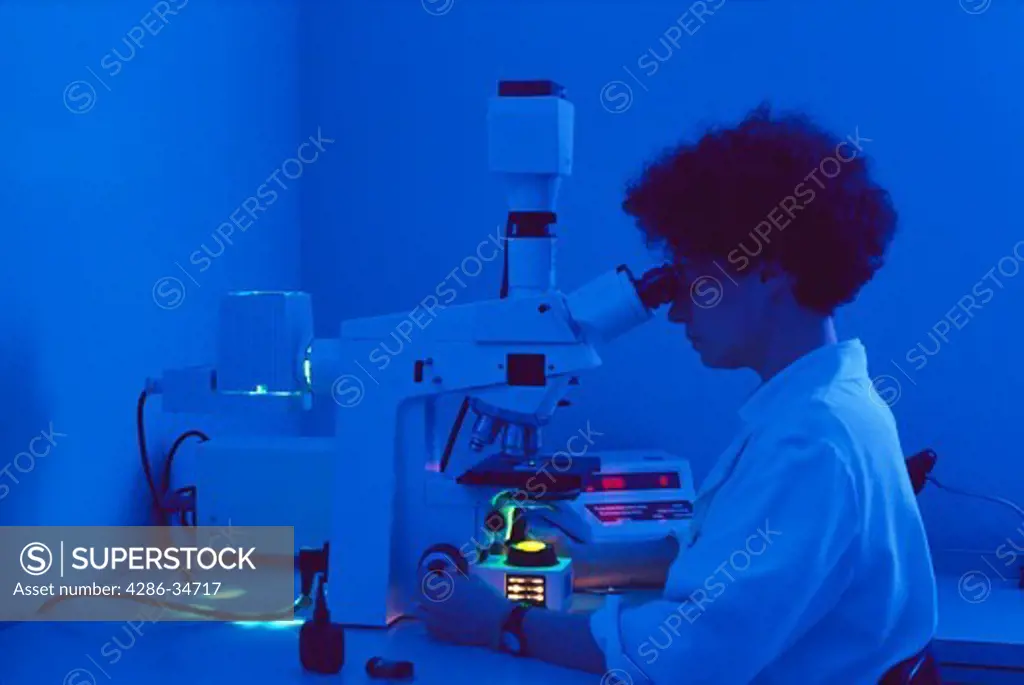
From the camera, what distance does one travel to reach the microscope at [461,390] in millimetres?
1729

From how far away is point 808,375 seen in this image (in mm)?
1395

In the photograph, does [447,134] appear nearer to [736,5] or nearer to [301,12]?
[301,12]

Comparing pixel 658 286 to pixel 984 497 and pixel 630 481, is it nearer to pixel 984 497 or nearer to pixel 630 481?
pixel 630 481

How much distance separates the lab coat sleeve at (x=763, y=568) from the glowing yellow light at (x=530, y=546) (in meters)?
0.48

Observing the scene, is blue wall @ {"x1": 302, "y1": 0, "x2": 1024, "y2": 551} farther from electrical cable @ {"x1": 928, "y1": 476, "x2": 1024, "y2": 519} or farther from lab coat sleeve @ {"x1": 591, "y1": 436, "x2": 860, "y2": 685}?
lab coat sleeve @ {"x1": 591, "y1": 436, "x2": 860, "y2": 685}

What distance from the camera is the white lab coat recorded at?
Result: 127 centimetres

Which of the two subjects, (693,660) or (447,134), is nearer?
(693,660)

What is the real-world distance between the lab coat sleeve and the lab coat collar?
0.09 metres

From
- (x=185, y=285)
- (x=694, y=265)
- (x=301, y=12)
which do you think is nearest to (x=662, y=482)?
(x=694, y=265)

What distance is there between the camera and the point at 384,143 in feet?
9.15

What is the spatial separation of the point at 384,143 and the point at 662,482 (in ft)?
3.59

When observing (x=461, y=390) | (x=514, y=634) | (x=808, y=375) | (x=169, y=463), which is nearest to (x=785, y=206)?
(x=808, y=375)
